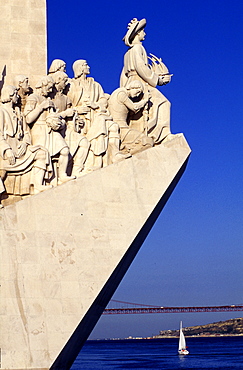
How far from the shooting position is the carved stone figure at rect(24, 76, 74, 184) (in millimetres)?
15297

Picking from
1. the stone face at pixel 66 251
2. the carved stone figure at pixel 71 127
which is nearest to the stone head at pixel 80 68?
the carved stone figure at pixel 71 127

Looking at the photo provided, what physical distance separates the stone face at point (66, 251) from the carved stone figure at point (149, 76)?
1309 millimetres

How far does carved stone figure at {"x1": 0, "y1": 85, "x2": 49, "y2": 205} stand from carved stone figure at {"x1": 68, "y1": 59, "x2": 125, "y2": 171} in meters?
1.08

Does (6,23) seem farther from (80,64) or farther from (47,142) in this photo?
(47,142)

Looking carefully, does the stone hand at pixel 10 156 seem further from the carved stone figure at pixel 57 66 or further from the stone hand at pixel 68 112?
the carved stone figure at pixel 57 66

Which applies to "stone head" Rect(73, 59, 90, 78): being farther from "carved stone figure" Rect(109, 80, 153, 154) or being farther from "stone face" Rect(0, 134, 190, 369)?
"stone face" Rect(0, 134, 190, 369)

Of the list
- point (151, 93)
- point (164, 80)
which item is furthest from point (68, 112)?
point (164, 80)

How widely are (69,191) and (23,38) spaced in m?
3.48

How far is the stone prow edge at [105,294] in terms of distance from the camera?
48.5 feet

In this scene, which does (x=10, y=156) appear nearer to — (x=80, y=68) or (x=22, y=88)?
(x=22, y=88)

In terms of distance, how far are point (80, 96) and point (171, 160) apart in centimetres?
211

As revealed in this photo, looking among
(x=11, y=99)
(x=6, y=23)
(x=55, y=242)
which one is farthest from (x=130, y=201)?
(x=6, y=23)

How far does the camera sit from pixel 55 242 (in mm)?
14555

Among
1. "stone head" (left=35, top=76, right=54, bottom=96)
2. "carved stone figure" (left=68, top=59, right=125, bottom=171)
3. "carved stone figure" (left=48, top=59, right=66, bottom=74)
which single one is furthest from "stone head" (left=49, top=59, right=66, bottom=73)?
"stone head" (left=35, top=76, right=54, bottom=96)
